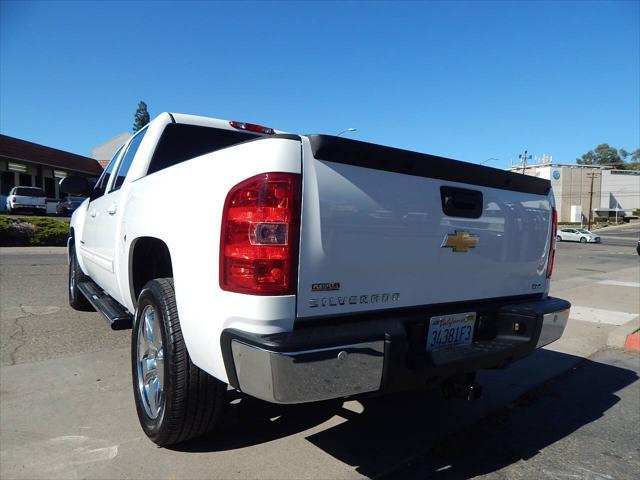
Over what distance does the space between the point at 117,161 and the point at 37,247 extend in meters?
12.0

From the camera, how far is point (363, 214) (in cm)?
225

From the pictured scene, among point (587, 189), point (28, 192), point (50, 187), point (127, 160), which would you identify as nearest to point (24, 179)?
point (50, 187)

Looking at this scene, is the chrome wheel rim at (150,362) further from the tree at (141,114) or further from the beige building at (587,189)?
the beige building at (587,189)

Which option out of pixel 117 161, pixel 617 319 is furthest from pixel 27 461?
pixel 617 319

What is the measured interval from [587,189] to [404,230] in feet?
342

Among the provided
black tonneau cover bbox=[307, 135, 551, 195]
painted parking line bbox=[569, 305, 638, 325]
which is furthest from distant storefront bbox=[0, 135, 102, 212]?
black tonneau cover bbox=[307, 135, 551, 195]

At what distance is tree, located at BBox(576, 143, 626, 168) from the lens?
468 feet

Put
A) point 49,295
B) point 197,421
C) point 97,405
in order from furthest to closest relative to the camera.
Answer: point 49,295, point 97,405, point 197,421

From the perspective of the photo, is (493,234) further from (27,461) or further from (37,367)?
(37,367)

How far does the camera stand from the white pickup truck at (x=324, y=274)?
2.06 m

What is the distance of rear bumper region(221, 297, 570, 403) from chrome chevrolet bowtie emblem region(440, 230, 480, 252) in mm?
365

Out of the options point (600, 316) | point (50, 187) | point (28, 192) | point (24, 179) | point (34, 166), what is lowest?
point (600, 316)

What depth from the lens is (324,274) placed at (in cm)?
216

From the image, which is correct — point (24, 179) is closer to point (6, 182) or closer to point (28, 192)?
point (6, 182)
